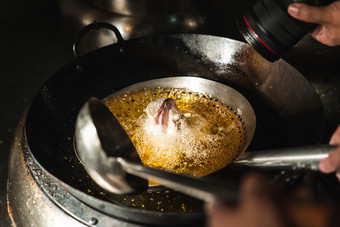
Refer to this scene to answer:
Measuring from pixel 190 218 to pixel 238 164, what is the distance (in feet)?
0.82

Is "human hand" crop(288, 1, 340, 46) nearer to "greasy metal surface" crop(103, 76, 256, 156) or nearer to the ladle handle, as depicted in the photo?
"greasy metal surface" crop(103, 76, 256, 156)

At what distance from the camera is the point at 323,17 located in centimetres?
97

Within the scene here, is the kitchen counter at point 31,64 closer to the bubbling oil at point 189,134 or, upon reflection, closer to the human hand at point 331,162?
the bubbling oil at point 189,134

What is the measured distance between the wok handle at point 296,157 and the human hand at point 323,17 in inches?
16.6

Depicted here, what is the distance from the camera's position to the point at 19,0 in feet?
8.55

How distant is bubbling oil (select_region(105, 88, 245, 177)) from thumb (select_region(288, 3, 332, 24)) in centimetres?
43

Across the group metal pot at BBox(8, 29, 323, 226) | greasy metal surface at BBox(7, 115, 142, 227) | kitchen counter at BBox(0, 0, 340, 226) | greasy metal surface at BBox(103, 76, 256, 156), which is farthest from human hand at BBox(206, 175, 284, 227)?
kitchen counter at BBox(0, 0, 340, 226)

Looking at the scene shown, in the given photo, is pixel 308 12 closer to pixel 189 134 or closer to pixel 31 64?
pixel 189 134

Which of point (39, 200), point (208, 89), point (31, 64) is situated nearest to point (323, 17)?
point (208, 89)

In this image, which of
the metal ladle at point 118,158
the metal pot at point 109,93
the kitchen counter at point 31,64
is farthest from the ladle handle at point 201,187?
the kitchen counter at point 31,64

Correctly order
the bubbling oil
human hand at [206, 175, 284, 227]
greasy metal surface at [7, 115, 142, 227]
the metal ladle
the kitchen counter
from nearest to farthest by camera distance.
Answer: human hand at [206, 175, 284, 227] < the metal ladle < greasy metal surface at [7, 115, 142, 227] < the bubbling oil < the kitchen counter

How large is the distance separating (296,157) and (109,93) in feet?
2.89

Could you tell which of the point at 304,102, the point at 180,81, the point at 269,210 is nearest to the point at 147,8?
the point at 180,81

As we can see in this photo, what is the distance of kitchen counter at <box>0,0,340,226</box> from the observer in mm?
1620
